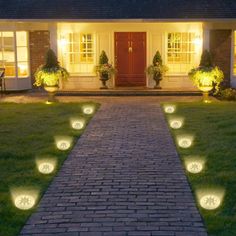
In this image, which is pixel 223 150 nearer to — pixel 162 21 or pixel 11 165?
pixel 11 165

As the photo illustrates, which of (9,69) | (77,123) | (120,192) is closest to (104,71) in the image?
(9,69)

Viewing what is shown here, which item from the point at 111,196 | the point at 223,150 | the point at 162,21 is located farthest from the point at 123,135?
the point at 162,21

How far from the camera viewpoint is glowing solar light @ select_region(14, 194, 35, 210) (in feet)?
23.5

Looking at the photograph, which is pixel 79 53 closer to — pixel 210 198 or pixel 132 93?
pixel 132 93

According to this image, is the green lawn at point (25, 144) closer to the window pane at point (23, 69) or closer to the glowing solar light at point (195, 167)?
the glowing solar light at point (195, 167)

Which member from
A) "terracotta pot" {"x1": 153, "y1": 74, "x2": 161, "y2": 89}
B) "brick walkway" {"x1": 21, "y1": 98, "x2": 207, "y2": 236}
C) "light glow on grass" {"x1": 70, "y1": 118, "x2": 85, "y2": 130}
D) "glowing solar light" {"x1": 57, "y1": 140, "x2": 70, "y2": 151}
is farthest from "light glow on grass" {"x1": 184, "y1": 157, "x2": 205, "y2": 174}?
"terracotta pot" {"x1": 153, "y1": 74, "x2": 161, "y2": 89}

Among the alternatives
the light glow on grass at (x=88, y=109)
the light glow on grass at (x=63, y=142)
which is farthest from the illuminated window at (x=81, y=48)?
the light glow on grass at (x=63, y=142)

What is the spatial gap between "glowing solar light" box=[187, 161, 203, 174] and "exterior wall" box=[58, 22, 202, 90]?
10.7 meters

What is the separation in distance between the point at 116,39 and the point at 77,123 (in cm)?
756

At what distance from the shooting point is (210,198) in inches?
293

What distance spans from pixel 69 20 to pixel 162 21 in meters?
3.30

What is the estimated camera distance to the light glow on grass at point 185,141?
35.6ft
